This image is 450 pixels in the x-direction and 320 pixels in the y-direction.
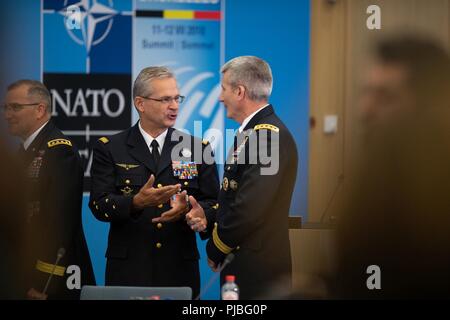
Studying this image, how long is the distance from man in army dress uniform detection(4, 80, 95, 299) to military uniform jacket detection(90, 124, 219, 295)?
0.13 metres

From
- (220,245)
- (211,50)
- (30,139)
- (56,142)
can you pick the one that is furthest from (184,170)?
(211,50)

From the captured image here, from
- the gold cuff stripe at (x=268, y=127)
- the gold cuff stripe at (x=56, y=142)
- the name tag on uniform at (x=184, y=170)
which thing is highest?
the gold cuff stripe at (x=268, y=127)

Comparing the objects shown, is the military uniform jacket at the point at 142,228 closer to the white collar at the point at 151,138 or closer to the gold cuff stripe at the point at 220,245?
the white collar at the point at 151,138

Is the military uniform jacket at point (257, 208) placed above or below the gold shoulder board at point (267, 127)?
below

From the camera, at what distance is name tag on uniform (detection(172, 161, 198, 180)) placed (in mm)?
3934

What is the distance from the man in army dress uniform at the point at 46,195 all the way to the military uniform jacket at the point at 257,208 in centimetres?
74

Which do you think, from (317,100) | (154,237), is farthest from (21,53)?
(317,100)

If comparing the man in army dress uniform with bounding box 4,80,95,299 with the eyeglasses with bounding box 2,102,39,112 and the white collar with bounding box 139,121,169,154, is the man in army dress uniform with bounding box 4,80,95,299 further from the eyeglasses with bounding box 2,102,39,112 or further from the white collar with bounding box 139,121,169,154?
the white collar with bounding box 139,121,169,154

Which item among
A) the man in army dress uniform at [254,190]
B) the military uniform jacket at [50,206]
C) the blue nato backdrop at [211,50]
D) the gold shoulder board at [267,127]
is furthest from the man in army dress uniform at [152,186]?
the blue nato backdrop at [211,50]

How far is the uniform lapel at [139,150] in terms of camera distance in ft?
12.9

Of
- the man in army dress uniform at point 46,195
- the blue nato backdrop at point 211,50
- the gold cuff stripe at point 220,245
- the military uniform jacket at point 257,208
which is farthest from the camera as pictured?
the blue nato backdrop at point 211,50

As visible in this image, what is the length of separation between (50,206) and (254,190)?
3.29 ft

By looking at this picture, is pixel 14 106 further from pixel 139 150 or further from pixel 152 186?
pixel 152 186

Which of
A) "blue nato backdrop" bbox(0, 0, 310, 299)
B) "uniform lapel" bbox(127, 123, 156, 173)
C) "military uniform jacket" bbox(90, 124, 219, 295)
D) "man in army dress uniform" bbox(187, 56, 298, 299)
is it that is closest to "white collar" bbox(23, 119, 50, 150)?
"military uniform jacket" bbox(90, 124, 219, 295)
